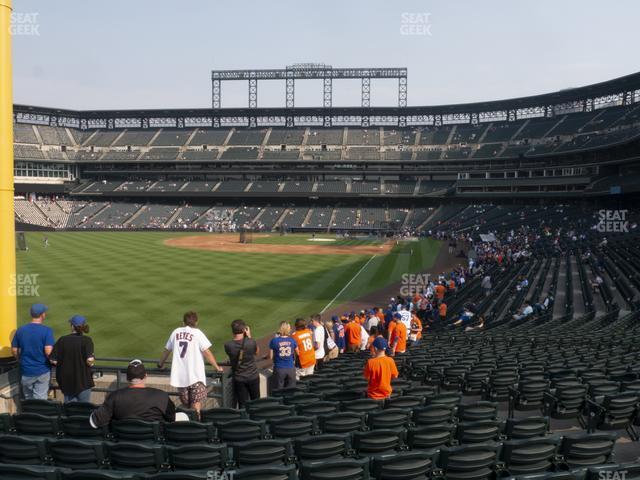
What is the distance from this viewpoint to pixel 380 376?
829 cm

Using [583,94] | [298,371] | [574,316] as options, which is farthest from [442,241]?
[298,371]

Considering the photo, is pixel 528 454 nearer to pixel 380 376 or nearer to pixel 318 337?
pixel 380 376

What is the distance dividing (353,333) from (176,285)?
1900cm

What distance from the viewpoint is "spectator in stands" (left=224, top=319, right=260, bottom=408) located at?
8820mm

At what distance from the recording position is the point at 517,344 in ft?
49.7

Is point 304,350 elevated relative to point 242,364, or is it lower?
lower

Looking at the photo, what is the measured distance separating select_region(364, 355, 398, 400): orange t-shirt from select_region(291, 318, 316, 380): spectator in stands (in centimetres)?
290

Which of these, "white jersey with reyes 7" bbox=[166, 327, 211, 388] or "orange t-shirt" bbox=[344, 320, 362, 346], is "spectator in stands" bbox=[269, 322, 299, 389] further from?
"orange t-shirt" bbox=[344, 320, 362, 346]

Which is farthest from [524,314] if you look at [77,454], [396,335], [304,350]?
[77,454]

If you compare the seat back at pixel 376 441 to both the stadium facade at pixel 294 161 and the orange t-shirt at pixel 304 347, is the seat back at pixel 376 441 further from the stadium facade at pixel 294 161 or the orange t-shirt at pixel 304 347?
the stadium facade at pixel 294 161

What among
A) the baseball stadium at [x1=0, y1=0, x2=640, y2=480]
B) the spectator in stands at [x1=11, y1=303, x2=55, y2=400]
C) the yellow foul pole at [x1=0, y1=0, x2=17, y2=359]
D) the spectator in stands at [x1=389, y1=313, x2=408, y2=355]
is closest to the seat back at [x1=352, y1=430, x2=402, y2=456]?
the baseball stadium at [x1=0, y1=0, x2=640, y2=480]

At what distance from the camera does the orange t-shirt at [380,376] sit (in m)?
8.27

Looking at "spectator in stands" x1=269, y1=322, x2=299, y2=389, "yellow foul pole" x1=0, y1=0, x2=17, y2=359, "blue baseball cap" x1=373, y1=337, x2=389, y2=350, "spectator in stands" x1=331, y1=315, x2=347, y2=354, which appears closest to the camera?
"blue baseball cap" x1=373, y1=337, x2=389, y2=350

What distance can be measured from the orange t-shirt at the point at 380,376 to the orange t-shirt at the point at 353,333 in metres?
8.19
